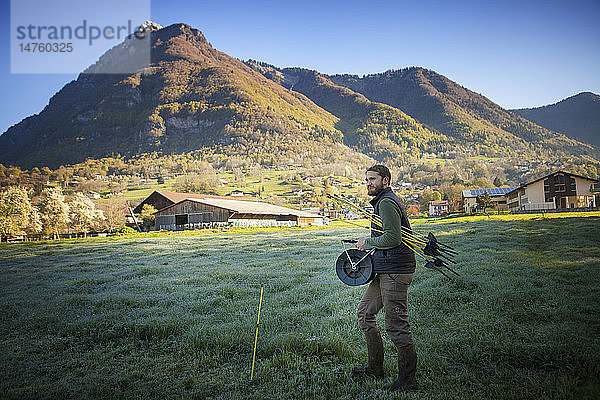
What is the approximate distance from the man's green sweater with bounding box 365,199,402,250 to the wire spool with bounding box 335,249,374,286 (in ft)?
1.31

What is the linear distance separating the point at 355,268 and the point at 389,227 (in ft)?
2.83

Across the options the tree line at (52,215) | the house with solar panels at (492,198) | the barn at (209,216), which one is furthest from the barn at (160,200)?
the house with solar panels at (492,198)

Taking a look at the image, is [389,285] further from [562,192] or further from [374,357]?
[562,192]

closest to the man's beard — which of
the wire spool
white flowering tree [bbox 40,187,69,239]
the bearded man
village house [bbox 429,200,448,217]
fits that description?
the bearded man

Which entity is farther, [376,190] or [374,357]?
[376,190]

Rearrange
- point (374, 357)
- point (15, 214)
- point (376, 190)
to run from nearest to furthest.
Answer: point (374, 357) → point (376, 190) → point (15, 214)

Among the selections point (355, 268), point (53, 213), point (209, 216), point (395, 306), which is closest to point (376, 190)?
point (355, 268)

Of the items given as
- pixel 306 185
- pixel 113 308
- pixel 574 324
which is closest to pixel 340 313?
pixel 574 324

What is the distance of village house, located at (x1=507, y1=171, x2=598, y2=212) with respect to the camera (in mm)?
46531

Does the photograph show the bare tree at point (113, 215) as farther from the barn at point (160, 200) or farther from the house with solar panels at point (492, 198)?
the house with solar panels at point (492, 198)

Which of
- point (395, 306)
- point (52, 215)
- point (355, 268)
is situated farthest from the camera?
point (52, 215)

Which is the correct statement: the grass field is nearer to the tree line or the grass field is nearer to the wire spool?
the wire spool

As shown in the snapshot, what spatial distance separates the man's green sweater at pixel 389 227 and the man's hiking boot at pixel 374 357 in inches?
44.9

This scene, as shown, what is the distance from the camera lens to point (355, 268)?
434cm
